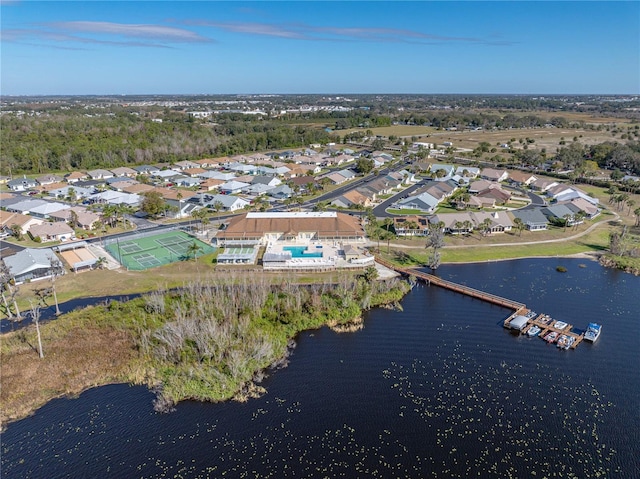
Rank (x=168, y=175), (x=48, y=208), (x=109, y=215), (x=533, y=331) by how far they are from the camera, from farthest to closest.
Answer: (x=168, y=175)
(x=48, y=208)
(x=109, y=215)
(x=533, y=331)

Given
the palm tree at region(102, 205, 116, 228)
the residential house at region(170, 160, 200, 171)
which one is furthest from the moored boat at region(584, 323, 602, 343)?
the residential house at region(170, 160, 200, 171)

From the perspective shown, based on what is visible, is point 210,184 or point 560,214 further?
point 210,184

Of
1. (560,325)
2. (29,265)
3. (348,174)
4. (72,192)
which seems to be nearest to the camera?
(560,325)

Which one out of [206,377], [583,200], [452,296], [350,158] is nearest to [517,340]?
[452,296]

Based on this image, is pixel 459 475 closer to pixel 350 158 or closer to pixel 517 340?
pixel 517 340

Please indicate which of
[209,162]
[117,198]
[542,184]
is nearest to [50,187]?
[117,198]

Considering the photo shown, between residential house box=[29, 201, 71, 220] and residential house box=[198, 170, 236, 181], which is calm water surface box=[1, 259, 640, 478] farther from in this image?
residential house box=[198, 170, 236, 181]

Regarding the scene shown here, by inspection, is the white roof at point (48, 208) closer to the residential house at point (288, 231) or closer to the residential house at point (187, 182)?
the residential house at point (187, 182)

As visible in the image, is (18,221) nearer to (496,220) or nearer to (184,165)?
(184,165)
